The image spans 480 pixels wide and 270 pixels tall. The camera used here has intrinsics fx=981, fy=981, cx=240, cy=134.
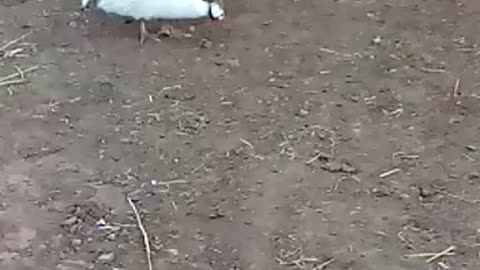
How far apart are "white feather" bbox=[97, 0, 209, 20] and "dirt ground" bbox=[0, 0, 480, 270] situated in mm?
88

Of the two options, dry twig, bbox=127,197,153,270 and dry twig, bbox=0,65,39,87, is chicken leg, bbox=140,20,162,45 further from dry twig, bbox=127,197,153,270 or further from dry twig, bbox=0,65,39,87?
dry twig, bbox=127,197,153,270

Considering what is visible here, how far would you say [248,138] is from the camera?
2922 mm

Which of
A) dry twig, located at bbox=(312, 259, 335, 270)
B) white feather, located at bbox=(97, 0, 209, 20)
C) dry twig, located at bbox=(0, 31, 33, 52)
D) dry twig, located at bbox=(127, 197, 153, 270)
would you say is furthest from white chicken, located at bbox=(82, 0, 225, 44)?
dry twig, located at bbox=(312, 259, 335, 270)

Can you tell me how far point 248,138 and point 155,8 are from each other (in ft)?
2.56

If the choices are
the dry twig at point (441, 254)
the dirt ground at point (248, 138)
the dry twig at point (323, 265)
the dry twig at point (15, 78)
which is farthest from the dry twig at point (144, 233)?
the dry twig at point (15, 78)

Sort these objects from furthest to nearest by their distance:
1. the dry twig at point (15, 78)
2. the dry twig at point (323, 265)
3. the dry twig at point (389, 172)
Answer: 1. the dry twig at point (15, 78)
2. the dry twig at point (389, 172)
3. the dry twig at point (323, 265)

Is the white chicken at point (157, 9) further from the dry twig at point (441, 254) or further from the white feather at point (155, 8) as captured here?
the dry twig at point (441, 254)

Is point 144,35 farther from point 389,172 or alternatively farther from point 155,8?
point 389,172

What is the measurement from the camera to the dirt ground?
2.46m

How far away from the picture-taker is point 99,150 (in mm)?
2871

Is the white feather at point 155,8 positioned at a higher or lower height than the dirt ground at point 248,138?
higher

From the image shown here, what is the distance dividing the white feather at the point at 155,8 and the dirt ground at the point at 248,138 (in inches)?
3.5

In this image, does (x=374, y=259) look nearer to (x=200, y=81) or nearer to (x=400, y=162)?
(x=400, y=162)

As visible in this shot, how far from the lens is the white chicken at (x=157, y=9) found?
346cm
